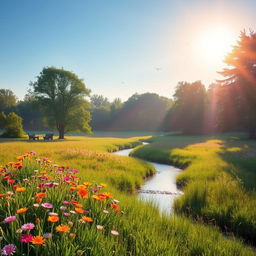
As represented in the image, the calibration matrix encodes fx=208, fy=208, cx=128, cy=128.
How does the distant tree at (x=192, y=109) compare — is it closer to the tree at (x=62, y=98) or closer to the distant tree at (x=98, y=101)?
the tree at (x=62, y=98)

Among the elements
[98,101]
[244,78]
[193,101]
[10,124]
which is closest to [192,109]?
[193,101]

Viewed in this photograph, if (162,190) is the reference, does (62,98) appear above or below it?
above

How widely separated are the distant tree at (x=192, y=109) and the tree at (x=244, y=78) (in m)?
17.8

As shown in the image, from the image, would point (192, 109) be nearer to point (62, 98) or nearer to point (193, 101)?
point (193, 101)

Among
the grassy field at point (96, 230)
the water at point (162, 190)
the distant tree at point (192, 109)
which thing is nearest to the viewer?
the grassy field at point (96, 230)

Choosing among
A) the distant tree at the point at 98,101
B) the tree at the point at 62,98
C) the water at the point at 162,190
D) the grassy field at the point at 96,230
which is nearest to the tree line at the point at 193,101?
the tree at the point at 62,98

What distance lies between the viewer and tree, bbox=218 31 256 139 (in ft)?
110

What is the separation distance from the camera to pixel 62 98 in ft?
141

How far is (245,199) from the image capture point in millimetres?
6898

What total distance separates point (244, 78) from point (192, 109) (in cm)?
2169

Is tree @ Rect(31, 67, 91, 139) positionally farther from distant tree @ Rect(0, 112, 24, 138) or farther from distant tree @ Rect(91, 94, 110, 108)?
distant tree @ Rect(91, 94, 110, 108)

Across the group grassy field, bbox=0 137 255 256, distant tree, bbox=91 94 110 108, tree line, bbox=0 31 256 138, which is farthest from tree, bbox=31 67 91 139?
distant tree, bbox=91 94 110 108

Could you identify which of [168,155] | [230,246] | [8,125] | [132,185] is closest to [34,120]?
[8,125]

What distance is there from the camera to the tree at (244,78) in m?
33.5
